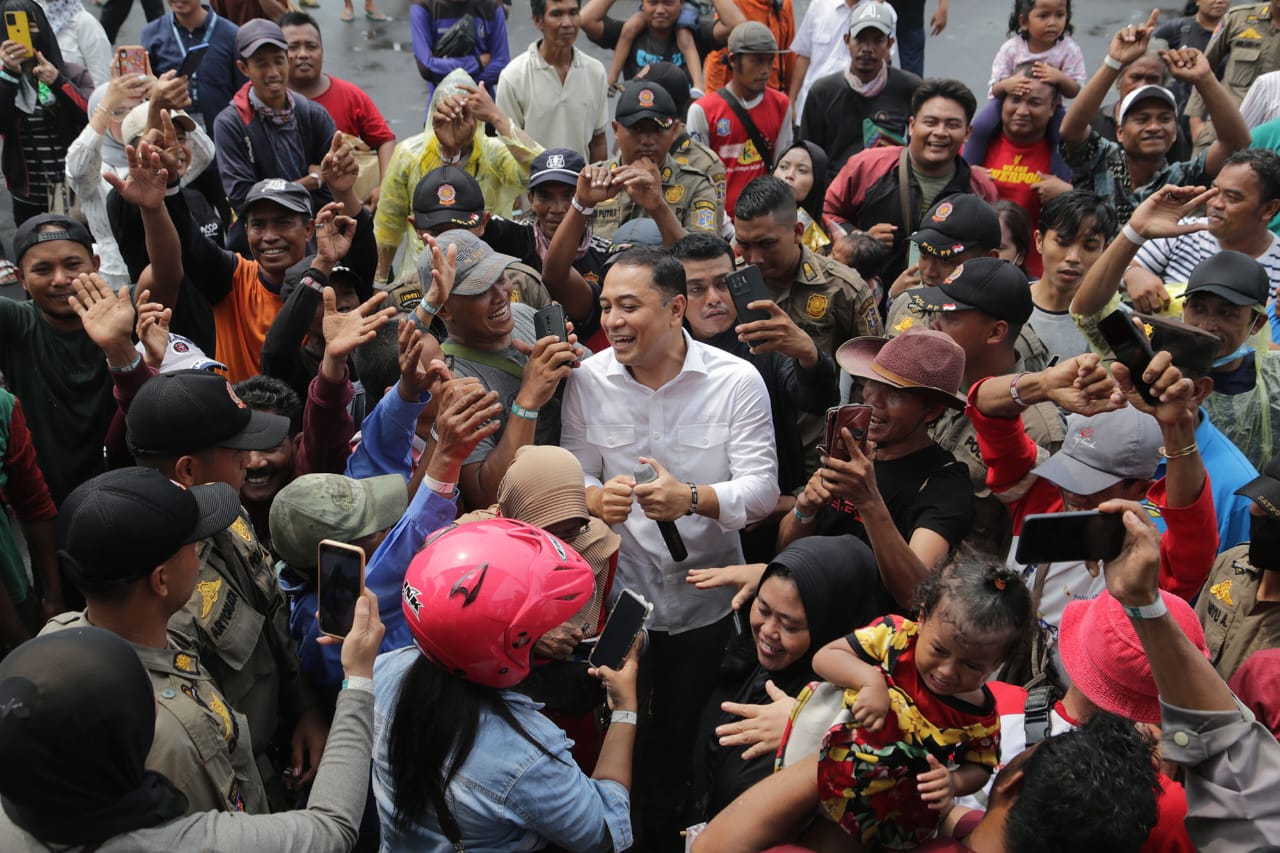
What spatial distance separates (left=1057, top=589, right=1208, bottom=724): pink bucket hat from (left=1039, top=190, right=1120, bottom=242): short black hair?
260 cm

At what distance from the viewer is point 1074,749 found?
6.48 ft

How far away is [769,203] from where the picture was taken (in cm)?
462

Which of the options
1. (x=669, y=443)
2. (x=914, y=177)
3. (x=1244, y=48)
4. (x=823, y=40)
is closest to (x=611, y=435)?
(x=669, y=443)

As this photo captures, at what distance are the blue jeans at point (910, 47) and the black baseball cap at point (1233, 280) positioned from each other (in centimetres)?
615

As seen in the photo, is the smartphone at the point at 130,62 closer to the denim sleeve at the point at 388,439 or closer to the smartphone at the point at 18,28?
the smartphone at the point at 18,28

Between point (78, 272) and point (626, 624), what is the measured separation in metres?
2.91

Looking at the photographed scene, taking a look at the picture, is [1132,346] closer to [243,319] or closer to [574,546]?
[574,546]

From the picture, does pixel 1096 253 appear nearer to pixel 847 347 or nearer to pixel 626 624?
pixel 847 347

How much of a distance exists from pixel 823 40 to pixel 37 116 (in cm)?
542

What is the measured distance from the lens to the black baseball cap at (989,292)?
12.5 ft

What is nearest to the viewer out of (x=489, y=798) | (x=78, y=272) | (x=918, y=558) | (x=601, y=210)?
(x=489, y=798)

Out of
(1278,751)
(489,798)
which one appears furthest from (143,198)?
(1278,751)

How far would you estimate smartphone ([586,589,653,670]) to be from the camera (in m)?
2.61

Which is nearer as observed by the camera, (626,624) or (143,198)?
(626,624)
